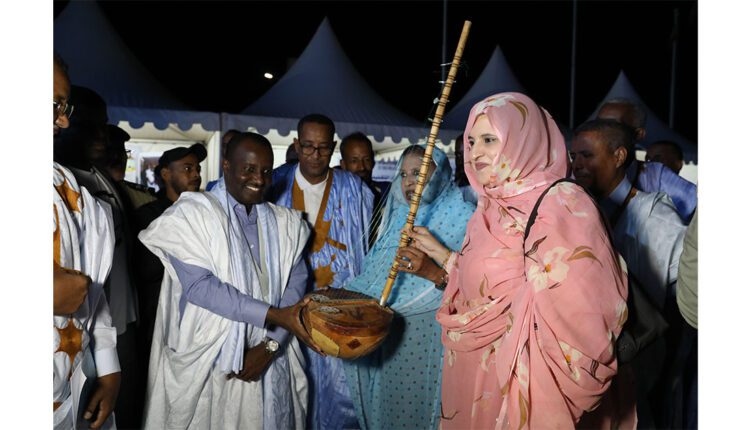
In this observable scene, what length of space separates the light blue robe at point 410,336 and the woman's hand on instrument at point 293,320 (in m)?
0.74

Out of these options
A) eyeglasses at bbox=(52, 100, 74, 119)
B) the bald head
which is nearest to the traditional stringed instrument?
eyeglasses at bbox=(52, 100, 74, 119)

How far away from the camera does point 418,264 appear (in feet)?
9.35

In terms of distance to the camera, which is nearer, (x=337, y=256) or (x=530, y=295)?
(x=530, y=295)

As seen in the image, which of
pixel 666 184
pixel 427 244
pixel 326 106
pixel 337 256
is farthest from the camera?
pixel 326 106

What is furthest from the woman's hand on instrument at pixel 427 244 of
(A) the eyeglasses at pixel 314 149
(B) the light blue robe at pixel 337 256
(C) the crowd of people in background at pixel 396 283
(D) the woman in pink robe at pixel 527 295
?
(A) the eyeglasses at pixel 314 149

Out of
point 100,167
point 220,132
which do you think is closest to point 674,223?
point 100,167

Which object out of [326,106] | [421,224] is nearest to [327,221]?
[421,224]

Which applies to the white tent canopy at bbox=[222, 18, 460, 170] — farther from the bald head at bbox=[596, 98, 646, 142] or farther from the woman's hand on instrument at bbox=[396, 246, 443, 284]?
the woman's hand on instrument at bbox=[396, 246, 443, 284]

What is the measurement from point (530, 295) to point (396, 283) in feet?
4.89

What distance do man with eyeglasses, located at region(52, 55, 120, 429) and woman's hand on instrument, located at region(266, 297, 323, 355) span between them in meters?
0.72

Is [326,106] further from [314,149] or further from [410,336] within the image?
[410,336]

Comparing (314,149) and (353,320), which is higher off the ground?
(314,149)

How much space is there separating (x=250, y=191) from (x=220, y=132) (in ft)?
16.0

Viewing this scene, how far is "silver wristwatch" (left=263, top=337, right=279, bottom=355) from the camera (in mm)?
2848
